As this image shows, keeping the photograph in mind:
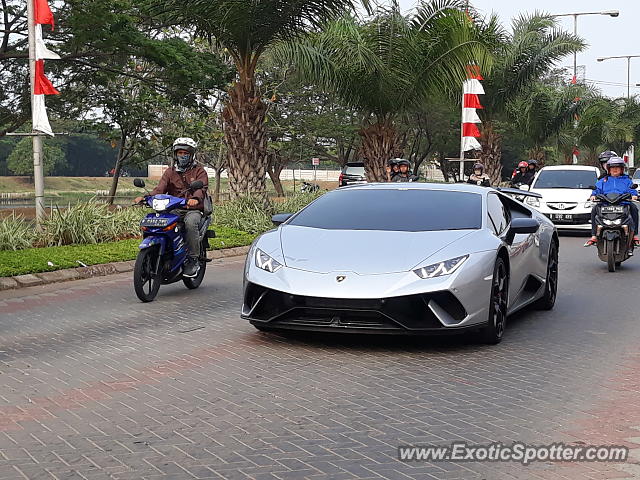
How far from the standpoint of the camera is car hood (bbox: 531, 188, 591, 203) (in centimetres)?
2219

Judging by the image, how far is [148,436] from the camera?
17.3 ft

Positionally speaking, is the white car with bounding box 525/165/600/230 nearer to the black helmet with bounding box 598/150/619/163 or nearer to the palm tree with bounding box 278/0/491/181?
the palm tree with bounding box 278/0/491/181

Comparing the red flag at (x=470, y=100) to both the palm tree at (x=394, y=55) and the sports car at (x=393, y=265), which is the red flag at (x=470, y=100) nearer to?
the palm tree at (x=394, y=55)

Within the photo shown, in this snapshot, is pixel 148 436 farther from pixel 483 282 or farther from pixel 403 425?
pixel 483 282

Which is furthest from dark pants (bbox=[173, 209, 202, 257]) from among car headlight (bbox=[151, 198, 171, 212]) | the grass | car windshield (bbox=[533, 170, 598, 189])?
car windshield (bbox=[533, 170, 598, 189])

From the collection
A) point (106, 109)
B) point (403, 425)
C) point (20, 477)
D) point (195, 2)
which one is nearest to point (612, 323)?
point (403, 425)

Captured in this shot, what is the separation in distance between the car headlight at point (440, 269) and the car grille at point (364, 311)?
167 mm

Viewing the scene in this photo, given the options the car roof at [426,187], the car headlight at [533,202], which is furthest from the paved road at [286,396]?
the car headlight at [533,202]

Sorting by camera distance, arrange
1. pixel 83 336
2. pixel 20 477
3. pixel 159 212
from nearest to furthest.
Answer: pixel 20 477 → pixel 83 336 → pixel 159 212

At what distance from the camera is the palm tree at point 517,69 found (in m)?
37.2

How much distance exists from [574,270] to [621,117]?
155 feet

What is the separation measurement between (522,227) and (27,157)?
61.2 metres

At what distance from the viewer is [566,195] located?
22.4m

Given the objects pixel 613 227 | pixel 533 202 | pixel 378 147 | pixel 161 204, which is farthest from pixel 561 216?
pixel 161 204
